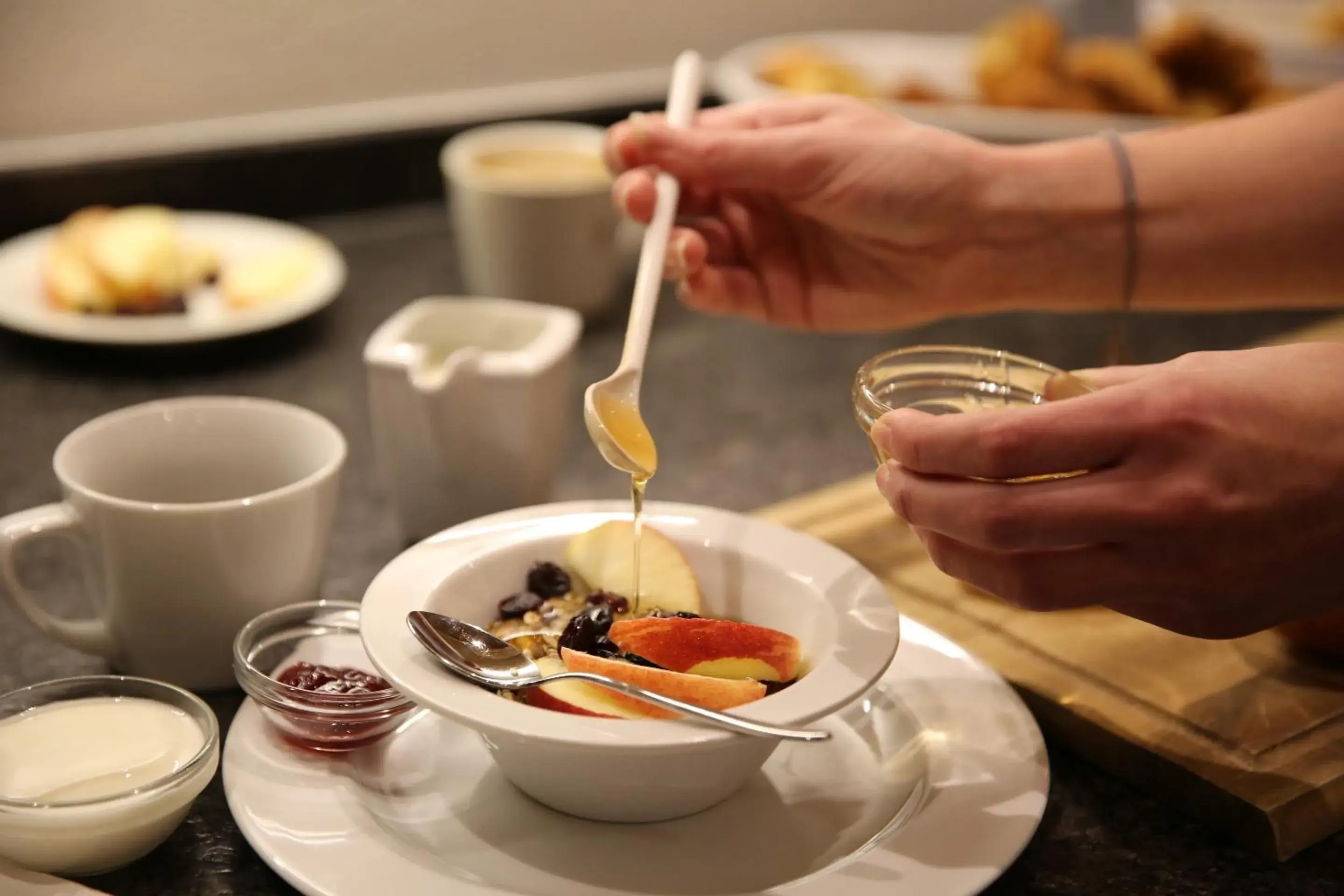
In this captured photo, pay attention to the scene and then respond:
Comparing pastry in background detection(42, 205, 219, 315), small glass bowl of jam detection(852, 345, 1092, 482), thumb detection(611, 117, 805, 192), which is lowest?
pastry in background detection(42, 205, 219, 315)

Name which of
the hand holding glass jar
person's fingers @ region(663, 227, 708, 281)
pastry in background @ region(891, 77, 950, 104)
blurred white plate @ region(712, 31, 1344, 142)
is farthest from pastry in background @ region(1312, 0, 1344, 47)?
person's fingers @ region(663, 227, 708, 281)

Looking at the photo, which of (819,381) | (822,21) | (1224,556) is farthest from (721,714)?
(822,21)

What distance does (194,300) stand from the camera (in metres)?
1.37

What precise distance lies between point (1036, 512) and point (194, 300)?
1.00 meters

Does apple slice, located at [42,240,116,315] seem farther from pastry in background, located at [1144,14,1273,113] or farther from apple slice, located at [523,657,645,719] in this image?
pastry in background, located at [1144,14,1273,113]

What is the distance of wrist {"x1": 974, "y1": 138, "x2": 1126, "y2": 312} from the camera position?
1.09m

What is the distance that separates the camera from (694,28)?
1.97 meters

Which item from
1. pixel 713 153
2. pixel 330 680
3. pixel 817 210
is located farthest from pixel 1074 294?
pixel 330 680

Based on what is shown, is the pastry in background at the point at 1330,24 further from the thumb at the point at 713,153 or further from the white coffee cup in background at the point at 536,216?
the thumb at the point at 713,153

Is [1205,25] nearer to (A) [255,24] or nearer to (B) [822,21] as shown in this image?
(B) [822,21]

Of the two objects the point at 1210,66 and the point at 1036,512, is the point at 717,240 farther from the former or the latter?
the point at 1210,66

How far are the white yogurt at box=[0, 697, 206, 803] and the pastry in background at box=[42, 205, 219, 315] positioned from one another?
67 centimetres

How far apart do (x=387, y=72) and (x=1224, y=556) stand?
1.32m

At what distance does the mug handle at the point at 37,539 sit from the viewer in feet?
2.53
